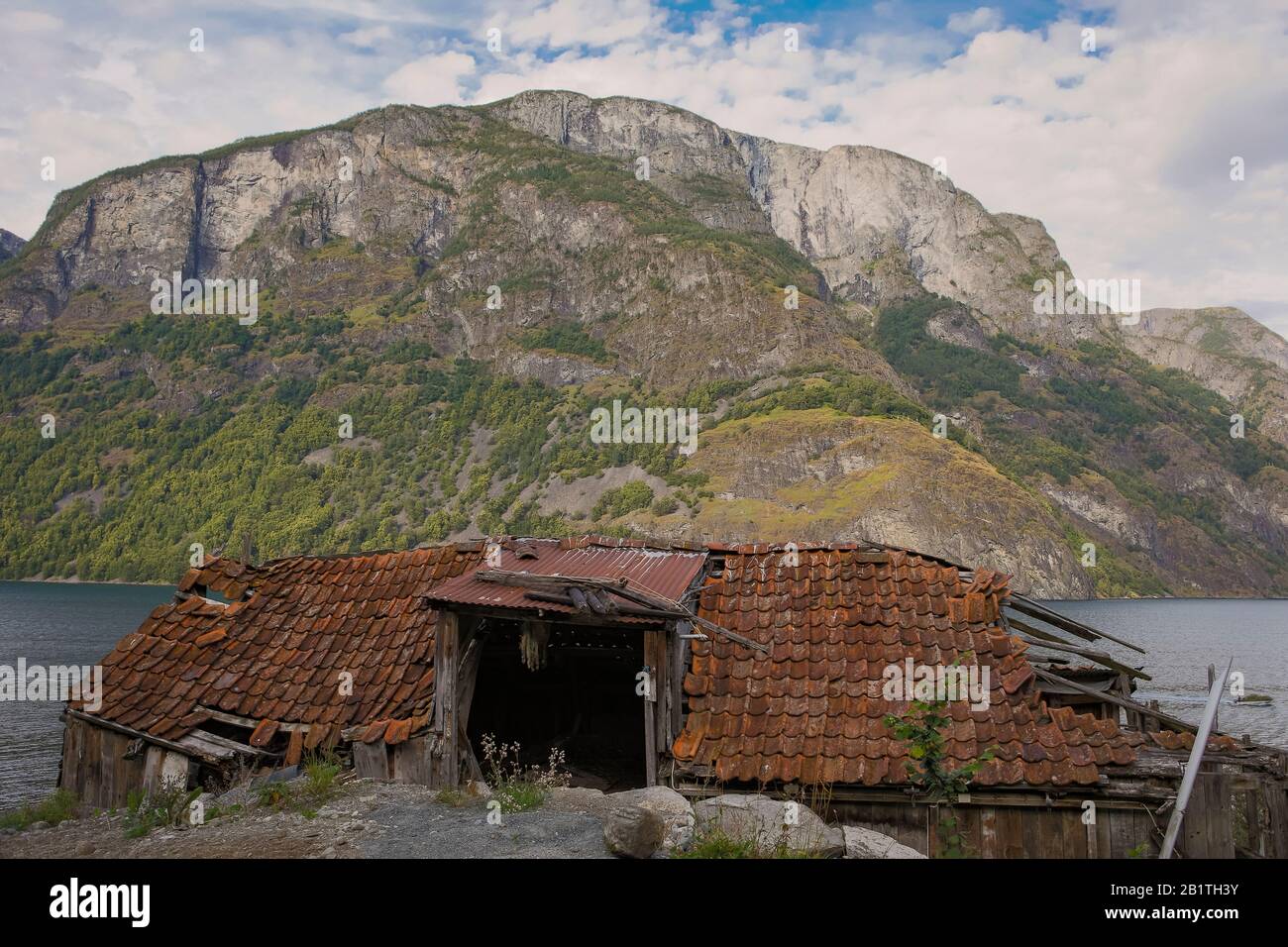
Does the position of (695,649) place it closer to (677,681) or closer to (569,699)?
(677,681)

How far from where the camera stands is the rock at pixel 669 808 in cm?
845

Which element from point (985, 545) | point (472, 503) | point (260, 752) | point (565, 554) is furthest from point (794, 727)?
point (472, 503)

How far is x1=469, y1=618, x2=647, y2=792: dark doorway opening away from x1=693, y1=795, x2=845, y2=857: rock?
636cm

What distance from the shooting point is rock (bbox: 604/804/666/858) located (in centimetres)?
809

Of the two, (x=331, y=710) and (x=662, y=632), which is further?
(x=331, y=710)

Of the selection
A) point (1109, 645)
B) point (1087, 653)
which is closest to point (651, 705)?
point (1087, 653)

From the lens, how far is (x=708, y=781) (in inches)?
458

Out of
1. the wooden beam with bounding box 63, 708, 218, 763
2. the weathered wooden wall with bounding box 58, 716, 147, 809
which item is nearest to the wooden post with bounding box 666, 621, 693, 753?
the wooden beam with bounding box 63, 708, 218, 763

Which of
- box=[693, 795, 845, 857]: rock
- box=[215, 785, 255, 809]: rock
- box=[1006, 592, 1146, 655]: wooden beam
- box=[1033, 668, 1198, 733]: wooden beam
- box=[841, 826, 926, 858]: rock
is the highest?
box=[1006, 592, 1146, 655]: wooden beam

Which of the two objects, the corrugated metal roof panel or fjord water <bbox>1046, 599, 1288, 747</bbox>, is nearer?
the corrugated metal roof panel

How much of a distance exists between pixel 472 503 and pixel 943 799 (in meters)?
185

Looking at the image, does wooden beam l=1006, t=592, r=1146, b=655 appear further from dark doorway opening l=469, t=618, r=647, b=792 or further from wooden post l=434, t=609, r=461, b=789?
wooden post l=434, t=609, r=461, b=789

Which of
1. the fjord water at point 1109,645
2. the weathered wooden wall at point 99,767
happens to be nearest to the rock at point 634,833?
the weathered wooden wall at point 99,767
